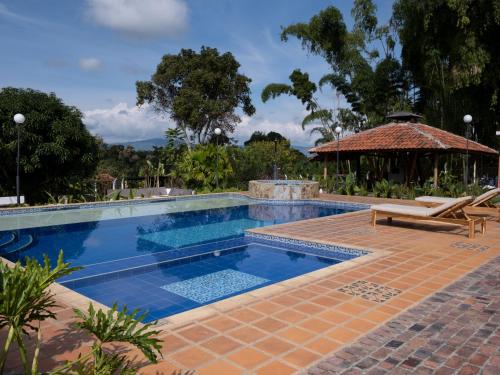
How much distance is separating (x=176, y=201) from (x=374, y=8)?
19110 millimetres

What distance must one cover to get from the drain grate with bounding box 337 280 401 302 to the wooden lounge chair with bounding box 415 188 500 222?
5.89 m

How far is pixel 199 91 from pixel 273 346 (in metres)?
27.1

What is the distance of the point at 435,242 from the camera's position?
765 cm

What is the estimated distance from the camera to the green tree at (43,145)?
48.2 feet

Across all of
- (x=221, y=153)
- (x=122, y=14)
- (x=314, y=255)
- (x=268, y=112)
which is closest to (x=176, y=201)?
(x=221, y=153)

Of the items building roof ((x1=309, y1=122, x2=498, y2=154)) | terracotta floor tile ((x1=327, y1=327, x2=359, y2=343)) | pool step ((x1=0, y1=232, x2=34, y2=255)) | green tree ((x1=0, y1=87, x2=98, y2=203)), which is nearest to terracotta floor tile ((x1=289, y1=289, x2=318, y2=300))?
terracotta floor tile ((x1=327, y1=327, x2=359, y2=343))

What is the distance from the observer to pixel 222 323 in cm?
384

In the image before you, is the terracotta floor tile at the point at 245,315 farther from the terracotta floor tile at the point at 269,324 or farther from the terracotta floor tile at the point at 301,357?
the terracotta floor tile at the point at 301,357

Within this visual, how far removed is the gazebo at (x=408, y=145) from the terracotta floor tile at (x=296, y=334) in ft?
48.5

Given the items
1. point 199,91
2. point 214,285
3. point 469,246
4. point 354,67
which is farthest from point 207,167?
point 354,67

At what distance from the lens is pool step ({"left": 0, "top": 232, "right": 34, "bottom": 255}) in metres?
8.48

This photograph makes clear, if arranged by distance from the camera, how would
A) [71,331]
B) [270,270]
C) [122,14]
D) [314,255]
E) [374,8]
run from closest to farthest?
1. [71,331]
2. [270,270]
3. [314,255]
4. [122,14]
5. [374,8]

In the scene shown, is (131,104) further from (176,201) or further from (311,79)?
(176,201)

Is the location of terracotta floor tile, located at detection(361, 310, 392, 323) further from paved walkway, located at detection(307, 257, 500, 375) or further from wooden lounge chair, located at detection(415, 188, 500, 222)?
wooden lounge chair, located at detection(415, 188, 500, 222)
